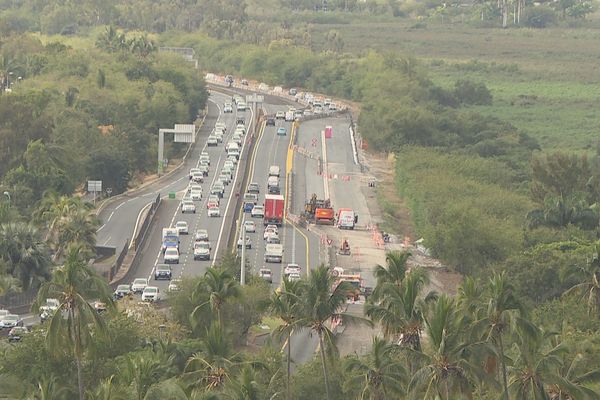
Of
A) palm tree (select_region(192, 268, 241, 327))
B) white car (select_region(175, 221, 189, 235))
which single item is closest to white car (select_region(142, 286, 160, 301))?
white car (select_region(175, 221, 189, 235))

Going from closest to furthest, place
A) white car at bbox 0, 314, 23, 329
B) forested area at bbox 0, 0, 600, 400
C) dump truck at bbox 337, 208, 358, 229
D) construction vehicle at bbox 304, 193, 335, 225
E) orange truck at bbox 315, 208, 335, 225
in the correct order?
forested area at bbox 0, 0, 600, 400 < white car at bbox 0, 314, 23, 329 < dump truck at bbox 337, 208, 358, 229 < orange truck at bbox 315, 208, 335, 225 < construction vehicle at bbox 304, 193, 335, 225

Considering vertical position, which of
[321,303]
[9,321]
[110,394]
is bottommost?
[9,321]

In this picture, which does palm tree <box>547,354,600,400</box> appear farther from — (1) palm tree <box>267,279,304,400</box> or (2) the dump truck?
(2) the dump truck

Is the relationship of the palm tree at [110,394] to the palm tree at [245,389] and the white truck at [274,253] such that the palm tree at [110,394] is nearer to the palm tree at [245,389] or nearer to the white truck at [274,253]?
the palm tree at [245,389]

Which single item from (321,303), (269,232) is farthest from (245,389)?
(269,232)

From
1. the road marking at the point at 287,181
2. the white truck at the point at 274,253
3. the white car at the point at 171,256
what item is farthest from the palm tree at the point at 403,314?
the white truck at the point at 274,253

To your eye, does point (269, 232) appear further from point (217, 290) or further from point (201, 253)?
point (217, 290)
